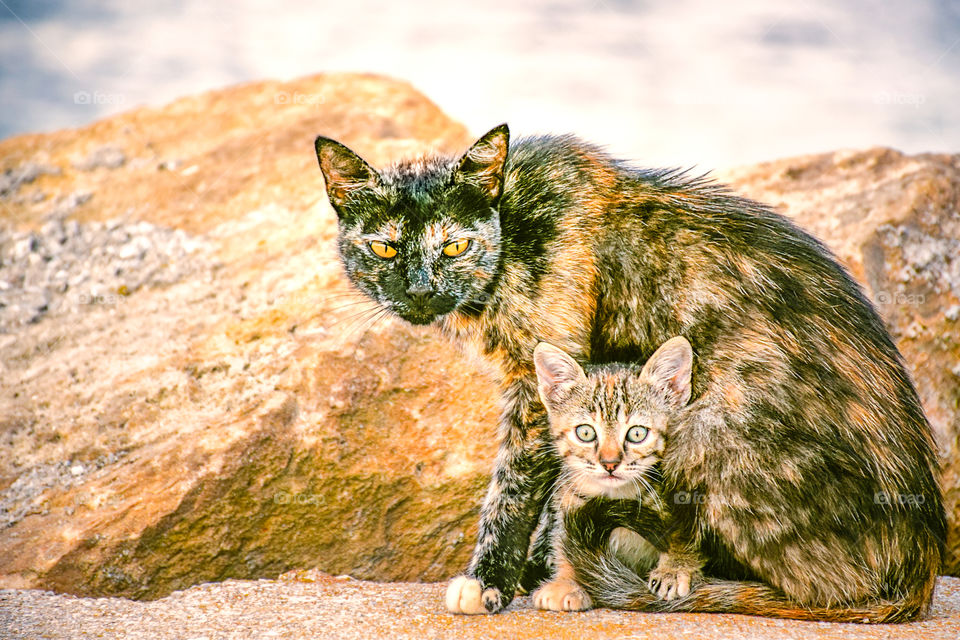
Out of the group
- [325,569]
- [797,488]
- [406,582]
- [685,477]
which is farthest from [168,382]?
[797,488]

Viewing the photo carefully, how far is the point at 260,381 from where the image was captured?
17.9ft

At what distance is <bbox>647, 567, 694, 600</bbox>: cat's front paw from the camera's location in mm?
4082

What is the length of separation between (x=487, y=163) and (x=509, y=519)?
1701mm

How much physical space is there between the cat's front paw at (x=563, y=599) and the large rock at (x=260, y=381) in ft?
3.34

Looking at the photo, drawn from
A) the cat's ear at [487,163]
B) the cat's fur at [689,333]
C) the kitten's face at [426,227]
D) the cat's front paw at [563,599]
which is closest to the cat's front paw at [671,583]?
the cat's fur at [689,333]

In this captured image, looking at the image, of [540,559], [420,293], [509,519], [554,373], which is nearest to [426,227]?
[420,293]

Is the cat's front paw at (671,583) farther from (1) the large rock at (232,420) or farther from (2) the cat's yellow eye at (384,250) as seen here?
(2) the cat's yellow eye at (384,250)

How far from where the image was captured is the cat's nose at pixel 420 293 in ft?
13.9

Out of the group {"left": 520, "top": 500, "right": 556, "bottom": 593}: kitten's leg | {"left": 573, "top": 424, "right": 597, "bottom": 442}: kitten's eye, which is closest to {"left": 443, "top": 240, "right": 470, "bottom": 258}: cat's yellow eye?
{"left": 573, "top": 424, "right": 597, "bottom": 442}: kitten's eye

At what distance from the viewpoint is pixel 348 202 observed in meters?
4.52

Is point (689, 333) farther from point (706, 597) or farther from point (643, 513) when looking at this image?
point (706, 597)

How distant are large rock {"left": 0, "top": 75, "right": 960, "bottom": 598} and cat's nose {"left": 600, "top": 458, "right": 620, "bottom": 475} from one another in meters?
1.30

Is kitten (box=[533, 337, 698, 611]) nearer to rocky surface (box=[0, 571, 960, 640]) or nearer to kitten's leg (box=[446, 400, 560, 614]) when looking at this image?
kitten's leg (box=[446, 400, 560, 614])

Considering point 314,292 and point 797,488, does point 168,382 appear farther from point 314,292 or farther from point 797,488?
point 797,488
